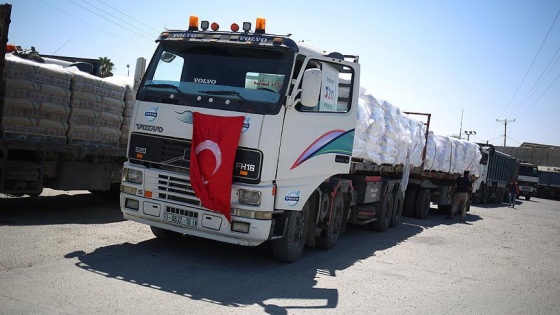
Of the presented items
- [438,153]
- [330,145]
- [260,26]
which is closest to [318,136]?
[330,145]

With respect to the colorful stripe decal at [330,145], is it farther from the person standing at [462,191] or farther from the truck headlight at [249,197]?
the person standing at [462,191]

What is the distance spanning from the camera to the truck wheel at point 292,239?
767 centimetres

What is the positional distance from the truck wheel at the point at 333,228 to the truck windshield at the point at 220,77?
9.58ft

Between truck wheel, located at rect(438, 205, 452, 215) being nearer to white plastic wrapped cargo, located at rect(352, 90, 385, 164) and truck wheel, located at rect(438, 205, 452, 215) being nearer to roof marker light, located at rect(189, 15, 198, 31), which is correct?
white plastic wrapped cargo, located at rect(352, 90, 385, 164)

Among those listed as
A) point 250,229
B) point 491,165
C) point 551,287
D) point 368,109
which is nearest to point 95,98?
point 250,229

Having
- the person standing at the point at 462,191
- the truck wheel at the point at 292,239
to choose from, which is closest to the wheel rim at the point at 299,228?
the truck wheel at the point at 292,239

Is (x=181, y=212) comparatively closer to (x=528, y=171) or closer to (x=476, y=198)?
(x=476, y=198)

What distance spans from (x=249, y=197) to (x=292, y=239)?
125 centimetres

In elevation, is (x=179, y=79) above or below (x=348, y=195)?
above

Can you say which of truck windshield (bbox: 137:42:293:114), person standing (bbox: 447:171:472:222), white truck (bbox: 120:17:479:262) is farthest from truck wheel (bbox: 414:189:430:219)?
truck windshield (bbox: 137:42:293:114)

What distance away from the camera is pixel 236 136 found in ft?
22.4

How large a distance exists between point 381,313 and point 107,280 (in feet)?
9.97

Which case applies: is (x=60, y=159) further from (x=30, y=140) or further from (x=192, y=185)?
(x=192, y=185)

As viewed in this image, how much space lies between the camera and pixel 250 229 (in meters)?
6.86
